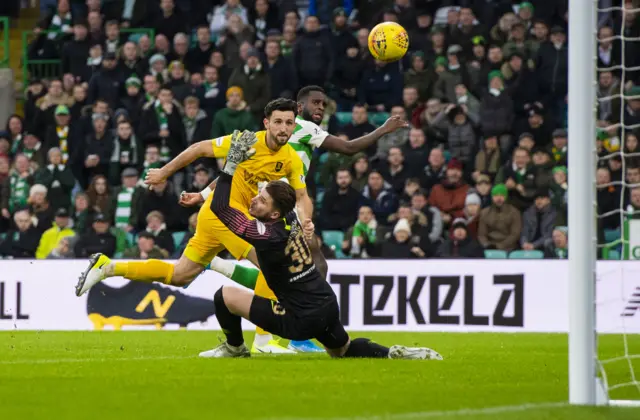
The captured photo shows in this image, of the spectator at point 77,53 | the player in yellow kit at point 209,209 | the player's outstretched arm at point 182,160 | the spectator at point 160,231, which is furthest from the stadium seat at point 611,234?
the spectator at point 77,53

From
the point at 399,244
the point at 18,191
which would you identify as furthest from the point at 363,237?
the point at 18,191

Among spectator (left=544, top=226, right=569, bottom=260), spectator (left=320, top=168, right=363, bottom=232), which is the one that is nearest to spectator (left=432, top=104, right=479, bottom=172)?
spectator (left=320, top=168, right=363, bottom=232)

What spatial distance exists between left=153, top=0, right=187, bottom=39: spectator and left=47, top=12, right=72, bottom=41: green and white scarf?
2.08m

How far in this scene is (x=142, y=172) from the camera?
65.5 feet

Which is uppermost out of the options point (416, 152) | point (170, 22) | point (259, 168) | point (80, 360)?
point (170, 22)

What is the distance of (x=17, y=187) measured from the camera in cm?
2008

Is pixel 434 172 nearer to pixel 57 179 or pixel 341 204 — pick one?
pixel 341 204

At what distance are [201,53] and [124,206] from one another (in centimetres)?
345

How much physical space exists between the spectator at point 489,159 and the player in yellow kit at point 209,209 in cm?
797

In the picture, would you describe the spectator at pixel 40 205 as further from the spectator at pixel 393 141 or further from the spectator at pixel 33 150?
the spectator at pixel 393 141

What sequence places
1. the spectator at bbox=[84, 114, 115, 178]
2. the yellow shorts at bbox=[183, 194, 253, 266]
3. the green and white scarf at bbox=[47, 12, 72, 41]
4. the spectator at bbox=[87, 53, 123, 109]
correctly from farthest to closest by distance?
the green and white scarf at bbox=[47, 12, 72, 41]
the spectator at bbox=[87, 53, 123, 109]
the spectator at bbox=[84, 114, 115, 178]
the yellow shorts at bbox=[183, 194, 253, 266]

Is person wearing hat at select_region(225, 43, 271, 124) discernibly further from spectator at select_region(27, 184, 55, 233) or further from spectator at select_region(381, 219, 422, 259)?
spectator at select_region(381, 219, 422, 259)

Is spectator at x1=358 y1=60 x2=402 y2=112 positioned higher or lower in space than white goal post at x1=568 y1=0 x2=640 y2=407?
higher

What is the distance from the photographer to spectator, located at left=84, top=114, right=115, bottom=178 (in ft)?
66.0
